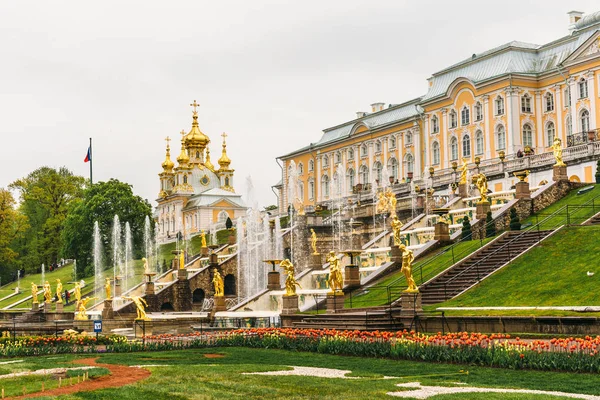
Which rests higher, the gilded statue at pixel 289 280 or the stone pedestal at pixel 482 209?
the stone pedestal at pixel 482 209

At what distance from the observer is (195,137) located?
118125 mm

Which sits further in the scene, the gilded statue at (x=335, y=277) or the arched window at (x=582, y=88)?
the arched window at (x=582, y=88)

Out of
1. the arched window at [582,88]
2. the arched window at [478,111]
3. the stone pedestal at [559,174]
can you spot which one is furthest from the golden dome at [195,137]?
the stone pedestal at [559,174]

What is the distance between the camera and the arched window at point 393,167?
78.2 metres

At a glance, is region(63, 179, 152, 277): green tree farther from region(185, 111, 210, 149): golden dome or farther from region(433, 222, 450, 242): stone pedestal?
region(433, 222, 450, 242): stone pedestal

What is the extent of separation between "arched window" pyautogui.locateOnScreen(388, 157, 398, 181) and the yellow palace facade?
0.36 ft

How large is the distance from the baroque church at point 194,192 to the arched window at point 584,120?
165ft

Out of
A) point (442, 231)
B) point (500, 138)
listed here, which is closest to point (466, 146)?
point (500, 138)

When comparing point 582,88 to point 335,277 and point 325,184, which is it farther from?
point 335,277

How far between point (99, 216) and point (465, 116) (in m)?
33.4

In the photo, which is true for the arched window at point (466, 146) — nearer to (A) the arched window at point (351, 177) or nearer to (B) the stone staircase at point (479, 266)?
(A) the arched window at point (351, 177)

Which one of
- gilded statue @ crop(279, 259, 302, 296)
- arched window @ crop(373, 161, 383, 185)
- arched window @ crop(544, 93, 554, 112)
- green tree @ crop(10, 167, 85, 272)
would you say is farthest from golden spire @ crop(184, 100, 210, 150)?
gilded statue @ crop(279, 259, 302, 296)

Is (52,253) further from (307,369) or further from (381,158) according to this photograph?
(307,369)

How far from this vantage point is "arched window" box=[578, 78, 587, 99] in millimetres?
59406
